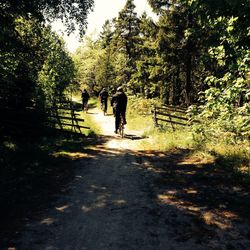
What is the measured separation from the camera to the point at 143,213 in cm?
655

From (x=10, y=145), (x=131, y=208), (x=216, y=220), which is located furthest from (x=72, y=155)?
(x=216, y=220)

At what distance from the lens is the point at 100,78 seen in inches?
1860

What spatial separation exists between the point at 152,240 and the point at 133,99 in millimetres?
27246

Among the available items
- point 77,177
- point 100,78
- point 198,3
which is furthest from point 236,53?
point 100,78

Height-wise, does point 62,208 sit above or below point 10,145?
below

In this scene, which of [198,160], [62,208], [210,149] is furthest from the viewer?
[210,149]

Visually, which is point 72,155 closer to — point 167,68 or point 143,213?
point 143,213

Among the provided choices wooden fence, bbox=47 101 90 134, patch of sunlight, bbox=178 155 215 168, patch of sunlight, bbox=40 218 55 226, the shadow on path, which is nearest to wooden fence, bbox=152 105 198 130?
patch of sunlight, bbox=178 155 215 168

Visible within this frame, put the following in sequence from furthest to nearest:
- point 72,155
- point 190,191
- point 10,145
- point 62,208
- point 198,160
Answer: point 10,145, point 72,155, point 198,160, point 190,191, point 62,208

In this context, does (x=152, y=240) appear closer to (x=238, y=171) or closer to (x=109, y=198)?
(x=109, y=198)

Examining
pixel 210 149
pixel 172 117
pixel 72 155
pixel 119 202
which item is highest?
pixel 172 117

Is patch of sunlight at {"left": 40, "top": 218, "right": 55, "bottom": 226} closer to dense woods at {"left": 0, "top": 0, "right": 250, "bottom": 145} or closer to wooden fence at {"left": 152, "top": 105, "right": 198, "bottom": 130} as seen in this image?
dense woods at {"left": 0, "top": 0, "right": 250, "bottom": 145}

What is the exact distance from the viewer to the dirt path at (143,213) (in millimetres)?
5422

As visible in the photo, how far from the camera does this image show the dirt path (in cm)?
542
